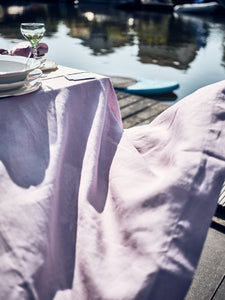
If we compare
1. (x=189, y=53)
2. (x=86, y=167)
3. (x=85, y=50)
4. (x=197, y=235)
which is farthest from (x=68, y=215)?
(x=189, y=53)

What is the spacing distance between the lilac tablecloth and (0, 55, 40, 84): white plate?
7cm

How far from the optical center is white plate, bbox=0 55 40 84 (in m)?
1.03

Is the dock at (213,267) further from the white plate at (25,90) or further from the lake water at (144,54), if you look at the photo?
the lake water at (144,54)

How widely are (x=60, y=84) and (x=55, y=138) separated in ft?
0.79

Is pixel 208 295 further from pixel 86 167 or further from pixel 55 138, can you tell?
pixel 55 138

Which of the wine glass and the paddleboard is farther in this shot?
the paddleboard

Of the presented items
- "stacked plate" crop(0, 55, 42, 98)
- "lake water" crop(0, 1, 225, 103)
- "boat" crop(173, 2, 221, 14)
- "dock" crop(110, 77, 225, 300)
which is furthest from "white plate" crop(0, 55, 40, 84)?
"boat" crop(173, 2, 221, 14)

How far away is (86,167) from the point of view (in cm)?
112

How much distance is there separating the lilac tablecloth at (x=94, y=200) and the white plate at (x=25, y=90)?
21 millimetres

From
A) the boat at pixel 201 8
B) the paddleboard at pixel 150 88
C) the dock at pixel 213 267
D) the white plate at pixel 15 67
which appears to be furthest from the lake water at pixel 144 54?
the boat at pixel 201 8

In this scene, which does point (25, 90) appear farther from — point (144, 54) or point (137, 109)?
point (144, 54)

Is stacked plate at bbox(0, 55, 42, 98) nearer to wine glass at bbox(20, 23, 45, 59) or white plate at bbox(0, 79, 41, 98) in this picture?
white plate at bbox(0, 79, 41, 98)

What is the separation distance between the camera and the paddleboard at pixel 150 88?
4006 millimetres

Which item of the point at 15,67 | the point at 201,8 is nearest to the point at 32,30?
the point at 15,67
